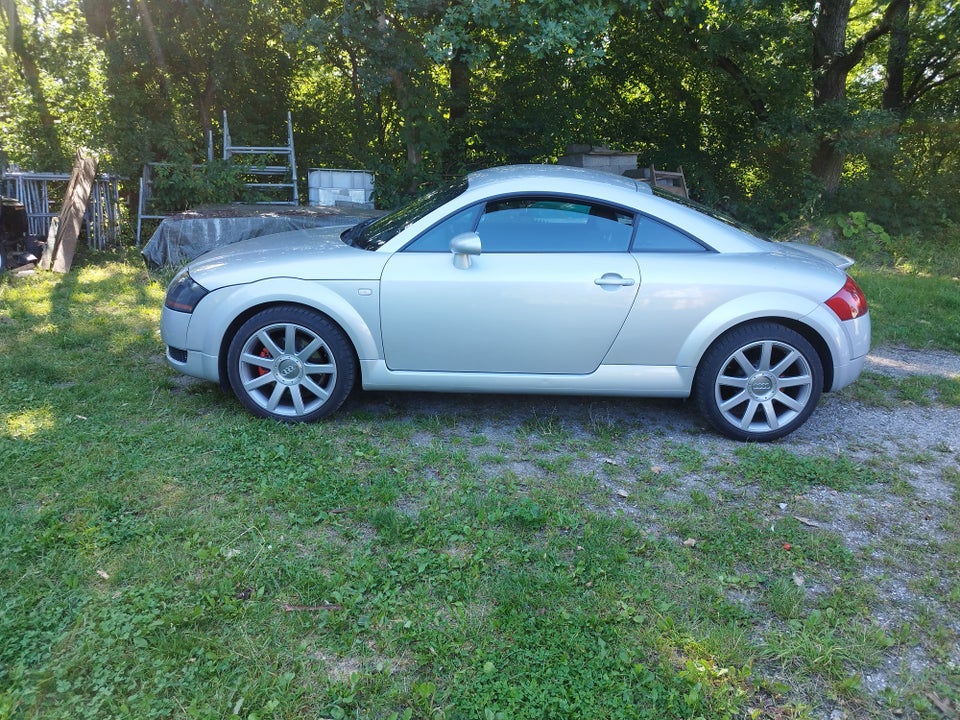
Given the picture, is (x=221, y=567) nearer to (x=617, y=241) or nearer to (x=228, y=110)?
(x=617, y=241)

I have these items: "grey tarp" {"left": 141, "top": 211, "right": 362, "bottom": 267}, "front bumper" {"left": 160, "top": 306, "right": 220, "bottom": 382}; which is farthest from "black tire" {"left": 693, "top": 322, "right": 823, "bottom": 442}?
"grey tarp" {"left": 141, "top": 211, "right": 362, "bottom": 267}

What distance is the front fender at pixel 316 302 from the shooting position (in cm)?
409

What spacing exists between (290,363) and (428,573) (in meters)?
1.78

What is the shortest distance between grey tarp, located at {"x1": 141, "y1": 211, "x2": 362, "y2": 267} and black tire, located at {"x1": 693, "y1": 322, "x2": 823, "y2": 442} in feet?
17.0

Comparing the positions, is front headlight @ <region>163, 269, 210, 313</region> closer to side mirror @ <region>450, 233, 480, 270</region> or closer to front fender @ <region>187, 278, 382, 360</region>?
front fender @ <region>187, 278, 382, 360</region>

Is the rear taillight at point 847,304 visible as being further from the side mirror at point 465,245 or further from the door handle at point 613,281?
the side mirror at point 465,245

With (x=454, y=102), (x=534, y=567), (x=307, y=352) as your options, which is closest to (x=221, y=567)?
(x=534, y=567)

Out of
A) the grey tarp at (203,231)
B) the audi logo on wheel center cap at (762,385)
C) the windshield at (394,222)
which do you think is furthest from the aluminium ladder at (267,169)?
the audi logo on wheel center cap at (762,385)

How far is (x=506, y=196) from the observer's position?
13.7 ft

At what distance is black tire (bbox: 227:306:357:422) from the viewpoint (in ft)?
13.6

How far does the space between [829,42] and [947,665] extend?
1206 centimetres

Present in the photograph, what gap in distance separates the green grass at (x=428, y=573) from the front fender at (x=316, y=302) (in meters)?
0.55

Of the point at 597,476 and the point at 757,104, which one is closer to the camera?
the point at 597,476

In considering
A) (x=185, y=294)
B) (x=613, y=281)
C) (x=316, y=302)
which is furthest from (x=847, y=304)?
(x=185, y=294)
